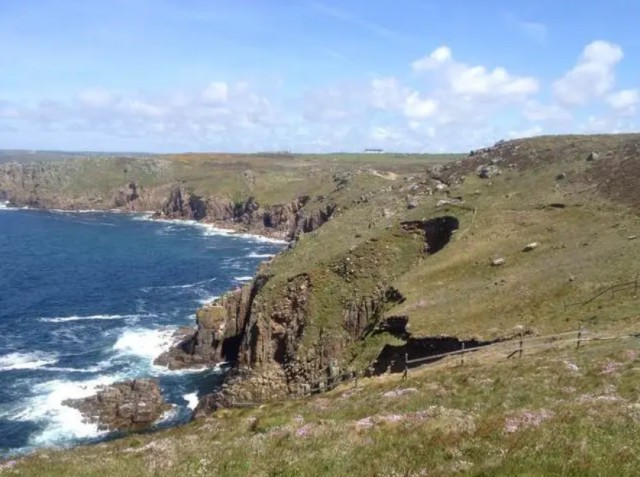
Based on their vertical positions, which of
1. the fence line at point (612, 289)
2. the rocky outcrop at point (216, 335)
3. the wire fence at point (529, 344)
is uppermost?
the fence line at point (612, 289)

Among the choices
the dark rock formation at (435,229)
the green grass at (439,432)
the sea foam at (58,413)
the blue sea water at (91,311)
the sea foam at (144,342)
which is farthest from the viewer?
the sea foam at (144,342)

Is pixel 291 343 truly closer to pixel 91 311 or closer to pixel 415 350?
pixel 415 350

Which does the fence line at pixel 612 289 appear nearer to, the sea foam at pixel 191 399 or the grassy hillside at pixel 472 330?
the grassy hillside at pixel 472 330

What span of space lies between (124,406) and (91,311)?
3953 centimetres

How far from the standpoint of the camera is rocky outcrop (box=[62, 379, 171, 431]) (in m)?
59.9

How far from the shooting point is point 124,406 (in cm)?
6141

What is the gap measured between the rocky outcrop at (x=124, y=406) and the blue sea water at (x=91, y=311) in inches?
46.1

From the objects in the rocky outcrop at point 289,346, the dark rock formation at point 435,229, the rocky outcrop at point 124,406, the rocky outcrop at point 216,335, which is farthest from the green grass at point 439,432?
the rocky outcrop at point 216,335

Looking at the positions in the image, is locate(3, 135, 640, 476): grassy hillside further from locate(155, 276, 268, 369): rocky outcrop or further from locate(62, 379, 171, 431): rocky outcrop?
locate(62, 379, 171, 431): rocky outcrop

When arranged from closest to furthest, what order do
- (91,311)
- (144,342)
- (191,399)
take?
1. (191,399)
2. (144,342)
3. (91,311)

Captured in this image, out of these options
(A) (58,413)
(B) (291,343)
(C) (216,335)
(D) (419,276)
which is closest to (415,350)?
(D) (419,276)

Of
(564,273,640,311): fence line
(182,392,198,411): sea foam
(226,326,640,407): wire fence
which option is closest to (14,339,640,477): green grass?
(226,326,640,407): wire fence

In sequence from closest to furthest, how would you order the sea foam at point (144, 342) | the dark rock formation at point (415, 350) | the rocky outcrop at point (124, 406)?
the dark rock formation at point (415, 350) < the rocky outcrop at point (124, 406) < the sea foam at point (144, 342)

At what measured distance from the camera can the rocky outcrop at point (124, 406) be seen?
197 ft
